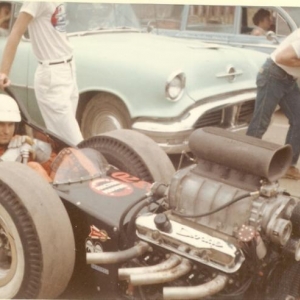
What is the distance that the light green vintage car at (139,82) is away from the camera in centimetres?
248

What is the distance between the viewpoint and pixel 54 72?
246cm

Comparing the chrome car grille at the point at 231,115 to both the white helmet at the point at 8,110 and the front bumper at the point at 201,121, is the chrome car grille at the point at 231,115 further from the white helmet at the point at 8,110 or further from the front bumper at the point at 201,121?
the white helmet at the point at 8,110

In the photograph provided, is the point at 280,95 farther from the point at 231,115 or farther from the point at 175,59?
the point at 175,59

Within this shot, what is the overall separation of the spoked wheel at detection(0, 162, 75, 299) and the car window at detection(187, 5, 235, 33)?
3.86ft

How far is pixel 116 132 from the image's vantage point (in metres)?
2.10

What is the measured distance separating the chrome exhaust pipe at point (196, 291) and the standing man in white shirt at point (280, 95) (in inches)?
32.0

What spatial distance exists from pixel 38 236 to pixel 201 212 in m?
0.44

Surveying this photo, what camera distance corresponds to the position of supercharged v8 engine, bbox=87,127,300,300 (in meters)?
1.45

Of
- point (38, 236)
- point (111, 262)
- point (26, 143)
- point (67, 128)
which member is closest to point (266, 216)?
point (111, 262)

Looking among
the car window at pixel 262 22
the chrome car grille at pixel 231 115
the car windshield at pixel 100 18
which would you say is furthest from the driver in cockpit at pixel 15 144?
the car window at pixel 262 22

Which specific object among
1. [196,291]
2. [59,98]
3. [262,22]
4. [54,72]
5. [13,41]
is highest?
[262,22]

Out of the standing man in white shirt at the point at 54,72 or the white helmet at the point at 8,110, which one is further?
the standing man in white shirt at the point at 54,72

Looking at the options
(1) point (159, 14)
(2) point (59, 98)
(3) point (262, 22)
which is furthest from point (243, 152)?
(3) point (262, 22)

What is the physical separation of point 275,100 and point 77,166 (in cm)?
88
